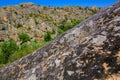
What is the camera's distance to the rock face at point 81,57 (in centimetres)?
411

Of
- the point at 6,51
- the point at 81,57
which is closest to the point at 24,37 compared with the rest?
the point at 6,51

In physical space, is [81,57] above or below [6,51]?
above

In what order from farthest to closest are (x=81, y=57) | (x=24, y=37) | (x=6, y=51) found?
1. (x=24, y=37)
2. (x=6, y=51)
3. (x=81, y=57)

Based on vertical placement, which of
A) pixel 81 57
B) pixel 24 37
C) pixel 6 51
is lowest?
pixel 6 51

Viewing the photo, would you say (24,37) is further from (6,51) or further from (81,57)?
(81,57)

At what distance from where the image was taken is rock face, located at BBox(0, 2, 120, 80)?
411 cm

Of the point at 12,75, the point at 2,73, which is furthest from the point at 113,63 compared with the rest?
the point at 2,73

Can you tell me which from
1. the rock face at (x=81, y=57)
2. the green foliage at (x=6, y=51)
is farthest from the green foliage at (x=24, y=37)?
the rock face at (x=81, y=57)

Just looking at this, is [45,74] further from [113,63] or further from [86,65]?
[113,63]

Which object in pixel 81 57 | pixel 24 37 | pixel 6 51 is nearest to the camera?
pixel 81 57

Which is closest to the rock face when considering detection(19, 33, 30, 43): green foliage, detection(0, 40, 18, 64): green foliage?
detection(0, 40, 18, 64): green foliage

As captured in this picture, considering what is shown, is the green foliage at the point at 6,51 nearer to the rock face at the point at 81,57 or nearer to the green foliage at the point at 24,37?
the green foliage at the point at 24,37

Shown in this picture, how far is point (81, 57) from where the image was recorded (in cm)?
445

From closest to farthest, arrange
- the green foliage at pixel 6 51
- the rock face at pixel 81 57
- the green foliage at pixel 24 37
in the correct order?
the rock face at pixel 81 57, the green foliage at pixel 6 51, the green foliage at pixel 24 37
